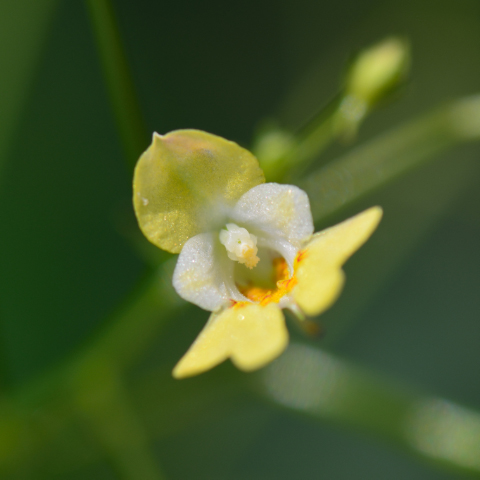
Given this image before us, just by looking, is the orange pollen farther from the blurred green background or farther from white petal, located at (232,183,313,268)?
the blurred green background

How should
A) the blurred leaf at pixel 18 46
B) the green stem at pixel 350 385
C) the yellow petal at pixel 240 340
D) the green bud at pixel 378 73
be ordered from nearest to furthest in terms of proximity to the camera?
1. the yellow petal at pixel 240 340
2. the green bud at pixel 378 73
3. the green stem at pixel 350 385
4. the blurred leaf at pixel 18 46

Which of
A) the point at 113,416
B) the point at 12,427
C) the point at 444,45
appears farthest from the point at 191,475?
the point at 444,45

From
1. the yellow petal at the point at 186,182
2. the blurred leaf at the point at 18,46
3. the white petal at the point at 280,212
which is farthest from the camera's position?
the blurred leaf at the point at 18,46

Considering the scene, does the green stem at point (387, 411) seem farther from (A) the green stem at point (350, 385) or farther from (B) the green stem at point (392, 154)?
(B) the green stem at point (392, 154)

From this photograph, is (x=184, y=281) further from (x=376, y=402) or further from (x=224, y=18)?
(x=224, y=18)

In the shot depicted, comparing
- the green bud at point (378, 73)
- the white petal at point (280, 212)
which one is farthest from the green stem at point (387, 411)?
the green bud at point (378, 73)

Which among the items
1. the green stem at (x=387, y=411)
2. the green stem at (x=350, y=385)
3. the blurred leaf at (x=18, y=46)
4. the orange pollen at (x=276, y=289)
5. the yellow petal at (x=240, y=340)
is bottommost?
the green stem at (x=387, y=411)
